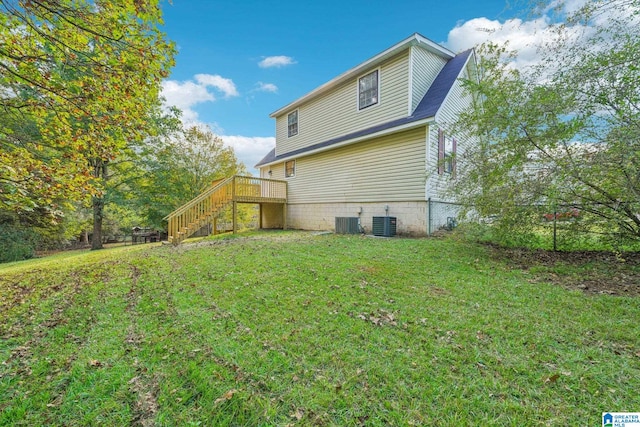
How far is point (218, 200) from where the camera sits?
11.2m

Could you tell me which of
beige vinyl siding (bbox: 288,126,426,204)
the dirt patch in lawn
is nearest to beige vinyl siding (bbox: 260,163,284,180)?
beige vinyl siding (bbox: 288,126,426,204)

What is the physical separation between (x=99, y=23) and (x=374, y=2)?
38.7ft

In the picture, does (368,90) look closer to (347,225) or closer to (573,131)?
(347,225)

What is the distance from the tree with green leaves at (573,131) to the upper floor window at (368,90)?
528 centimetres

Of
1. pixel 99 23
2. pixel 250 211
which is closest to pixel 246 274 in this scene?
pixel 99 23

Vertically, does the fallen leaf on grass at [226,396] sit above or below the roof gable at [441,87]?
below

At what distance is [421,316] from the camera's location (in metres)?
3.38

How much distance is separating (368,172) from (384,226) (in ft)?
8.26

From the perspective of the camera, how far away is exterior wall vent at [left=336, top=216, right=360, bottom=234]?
10.7m

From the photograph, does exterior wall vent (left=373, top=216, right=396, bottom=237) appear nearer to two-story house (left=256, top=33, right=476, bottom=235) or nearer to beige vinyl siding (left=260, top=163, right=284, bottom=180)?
two-story house (left=256, top=33, right=476, bottom=235)

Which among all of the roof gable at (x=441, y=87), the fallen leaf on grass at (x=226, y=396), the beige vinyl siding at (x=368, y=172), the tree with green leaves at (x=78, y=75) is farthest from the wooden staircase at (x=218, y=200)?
the fallen leaf on grass at (x=226, y=396)

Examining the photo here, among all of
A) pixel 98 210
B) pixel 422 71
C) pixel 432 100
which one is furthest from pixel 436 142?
pixel 98 210

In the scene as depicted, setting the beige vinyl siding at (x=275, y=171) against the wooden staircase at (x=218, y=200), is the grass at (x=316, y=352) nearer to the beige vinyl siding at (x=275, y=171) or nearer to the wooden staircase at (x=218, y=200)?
the wooden staircase at (x=218, y=200)

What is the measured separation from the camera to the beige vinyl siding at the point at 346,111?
10062 mm
